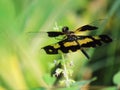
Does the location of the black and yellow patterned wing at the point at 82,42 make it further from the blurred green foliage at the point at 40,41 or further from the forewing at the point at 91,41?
the blurred green foliage at the point at 40,41

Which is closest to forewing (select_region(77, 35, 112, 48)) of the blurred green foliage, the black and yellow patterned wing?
the black and yellow patterned wing

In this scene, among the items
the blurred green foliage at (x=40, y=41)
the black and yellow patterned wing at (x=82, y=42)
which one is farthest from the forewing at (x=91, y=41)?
the blurred green foliage at (x=40, y=41)

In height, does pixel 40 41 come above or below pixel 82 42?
below

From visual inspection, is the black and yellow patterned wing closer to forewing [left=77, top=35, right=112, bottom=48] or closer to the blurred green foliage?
forewing [left=77, top=35, right=112, bottom=48]

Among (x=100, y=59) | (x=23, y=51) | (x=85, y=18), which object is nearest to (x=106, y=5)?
(x=85, y=18)

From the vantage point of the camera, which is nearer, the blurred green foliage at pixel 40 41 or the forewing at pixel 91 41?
the forewing at pixel 91 41

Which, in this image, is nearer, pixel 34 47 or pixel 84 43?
pixel 84 43

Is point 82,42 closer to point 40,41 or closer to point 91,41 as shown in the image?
point 91,41

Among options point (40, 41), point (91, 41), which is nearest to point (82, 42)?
point (91, 41)

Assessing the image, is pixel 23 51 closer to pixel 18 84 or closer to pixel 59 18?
pixel 18 84
